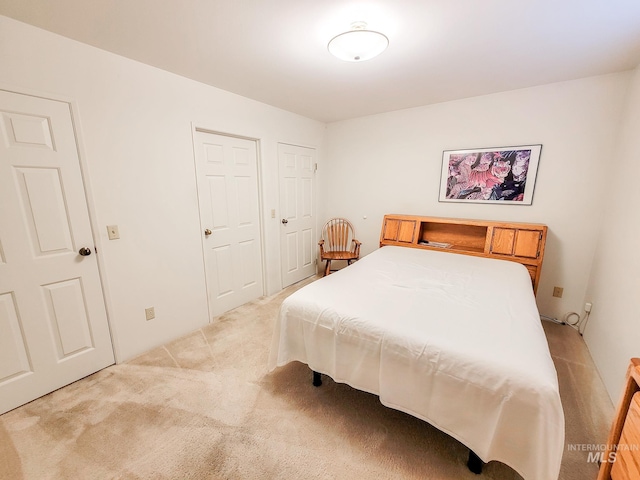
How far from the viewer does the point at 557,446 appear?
3.20 feet

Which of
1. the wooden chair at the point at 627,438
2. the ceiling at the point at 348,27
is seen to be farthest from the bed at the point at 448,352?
the ceiling at the point at 348,27

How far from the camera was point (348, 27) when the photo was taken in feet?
5.06

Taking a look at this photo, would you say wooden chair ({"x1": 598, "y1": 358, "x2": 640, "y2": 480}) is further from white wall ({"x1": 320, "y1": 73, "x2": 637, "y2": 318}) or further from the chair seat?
the chair seat

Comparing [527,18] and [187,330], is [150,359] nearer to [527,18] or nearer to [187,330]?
[187,330]

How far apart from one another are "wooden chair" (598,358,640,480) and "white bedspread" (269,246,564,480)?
5.2 inches

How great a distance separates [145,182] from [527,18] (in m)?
2.75

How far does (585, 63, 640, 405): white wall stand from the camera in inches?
64.0

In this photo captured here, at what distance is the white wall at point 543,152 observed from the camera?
230cm

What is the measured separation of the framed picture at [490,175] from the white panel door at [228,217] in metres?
2.27

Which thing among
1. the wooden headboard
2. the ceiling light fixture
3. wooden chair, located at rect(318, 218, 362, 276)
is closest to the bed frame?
the wooden headboard

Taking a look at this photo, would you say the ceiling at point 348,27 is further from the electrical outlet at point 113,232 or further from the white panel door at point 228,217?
the electrical outlet at point 113,232

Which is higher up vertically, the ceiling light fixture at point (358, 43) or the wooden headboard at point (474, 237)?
the ceiling light fixture at point (358, 43)

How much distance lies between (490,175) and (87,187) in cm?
361

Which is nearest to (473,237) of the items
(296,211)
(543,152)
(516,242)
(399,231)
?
(516,242)
